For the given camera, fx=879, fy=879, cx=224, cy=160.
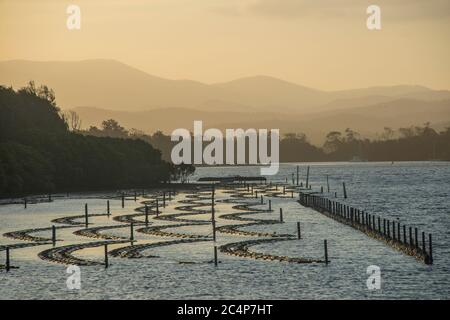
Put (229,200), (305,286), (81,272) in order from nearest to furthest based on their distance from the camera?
(305,286), (81,272), (229,200)

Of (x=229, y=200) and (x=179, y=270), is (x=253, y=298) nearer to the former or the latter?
(x=179, y=270)

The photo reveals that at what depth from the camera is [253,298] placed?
6656 cm

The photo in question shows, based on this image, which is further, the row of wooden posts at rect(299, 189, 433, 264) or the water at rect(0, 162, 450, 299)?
the row of wooden posts at rect(299, 189, 433, 264)

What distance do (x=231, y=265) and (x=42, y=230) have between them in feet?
137

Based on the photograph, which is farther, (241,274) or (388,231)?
(388,231)

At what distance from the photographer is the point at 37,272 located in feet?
256

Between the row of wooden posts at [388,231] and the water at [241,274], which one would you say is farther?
the row of wooden posts at [388,231]

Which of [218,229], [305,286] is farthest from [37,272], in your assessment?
[218,229]
